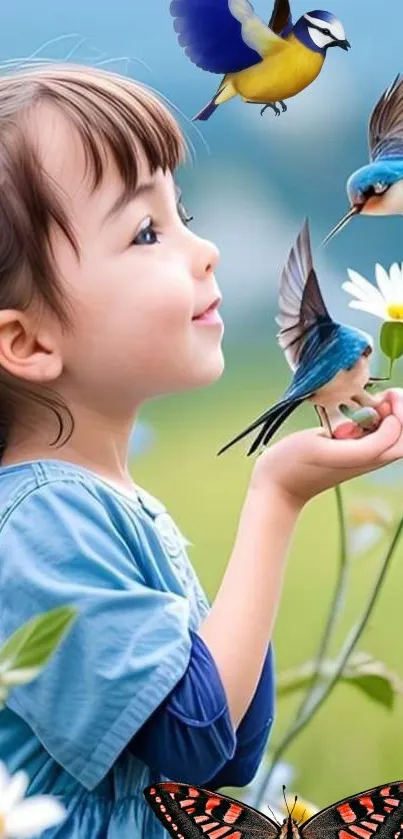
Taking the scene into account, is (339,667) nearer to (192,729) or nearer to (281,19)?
(192,729)

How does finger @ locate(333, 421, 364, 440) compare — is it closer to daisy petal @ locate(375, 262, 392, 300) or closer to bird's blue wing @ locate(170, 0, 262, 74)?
daisy petal @ locate(375, 262, 392, 300)

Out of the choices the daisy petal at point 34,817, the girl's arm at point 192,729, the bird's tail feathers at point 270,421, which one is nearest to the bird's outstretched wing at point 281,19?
the bird's tail feathers at point 270,421

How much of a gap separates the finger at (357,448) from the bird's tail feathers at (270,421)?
29 millimetres

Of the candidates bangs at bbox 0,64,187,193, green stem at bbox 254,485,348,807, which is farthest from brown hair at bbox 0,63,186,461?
green stem at bbox 254,485,348,807

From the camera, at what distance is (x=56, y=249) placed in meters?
0.67

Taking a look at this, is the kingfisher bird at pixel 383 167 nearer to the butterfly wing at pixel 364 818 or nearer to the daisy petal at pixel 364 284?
the daisy petal at pixel 364 284

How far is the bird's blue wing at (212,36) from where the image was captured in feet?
2.33

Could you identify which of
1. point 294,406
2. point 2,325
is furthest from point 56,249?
point 294,406

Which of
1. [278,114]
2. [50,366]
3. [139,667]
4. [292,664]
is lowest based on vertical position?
[292,664]

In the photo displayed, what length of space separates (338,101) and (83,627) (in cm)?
36

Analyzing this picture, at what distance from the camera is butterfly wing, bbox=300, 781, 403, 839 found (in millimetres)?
644

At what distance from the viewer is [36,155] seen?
67 centimetres

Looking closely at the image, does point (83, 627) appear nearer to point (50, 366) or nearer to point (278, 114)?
point (50, 366)

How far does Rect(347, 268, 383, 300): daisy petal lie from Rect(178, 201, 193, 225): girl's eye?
0.11 m
